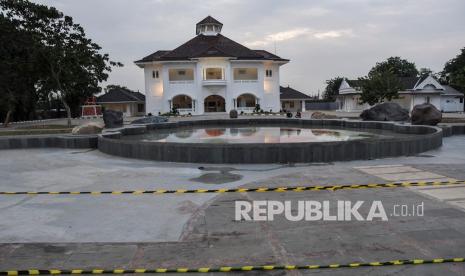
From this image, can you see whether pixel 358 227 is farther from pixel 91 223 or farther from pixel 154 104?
pixel 154 104

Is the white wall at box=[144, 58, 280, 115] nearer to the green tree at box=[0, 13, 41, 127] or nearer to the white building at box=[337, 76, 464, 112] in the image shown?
the white building at box=[337, 76, 464, 112]

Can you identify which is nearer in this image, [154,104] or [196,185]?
[196,185]

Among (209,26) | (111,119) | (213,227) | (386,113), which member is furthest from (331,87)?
(213,227)

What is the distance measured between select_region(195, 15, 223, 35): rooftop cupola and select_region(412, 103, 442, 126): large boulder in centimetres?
4496

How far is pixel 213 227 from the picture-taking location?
6.41m

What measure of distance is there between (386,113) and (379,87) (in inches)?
814

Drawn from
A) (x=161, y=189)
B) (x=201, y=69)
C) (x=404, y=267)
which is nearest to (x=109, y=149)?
(x=161, y=189)

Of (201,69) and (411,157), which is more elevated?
(201,69)

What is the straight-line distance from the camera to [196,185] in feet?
32.2

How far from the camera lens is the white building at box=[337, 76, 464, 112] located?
60.6 metres

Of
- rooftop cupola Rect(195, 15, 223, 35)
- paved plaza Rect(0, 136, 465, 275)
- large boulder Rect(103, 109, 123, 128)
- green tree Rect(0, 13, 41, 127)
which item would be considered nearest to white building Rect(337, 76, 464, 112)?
rooftop cupola Rect(195, 15, 223, 35)

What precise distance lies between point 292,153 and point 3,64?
98.3 feet

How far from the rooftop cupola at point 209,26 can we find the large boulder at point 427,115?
1770 inches

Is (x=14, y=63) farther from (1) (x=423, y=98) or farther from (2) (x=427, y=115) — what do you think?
(1) (x=423, y=98)
